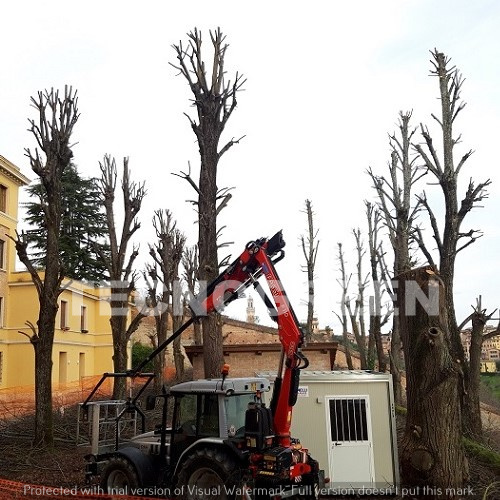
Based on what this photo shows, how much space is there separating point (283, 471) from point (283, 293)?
2.50 metres

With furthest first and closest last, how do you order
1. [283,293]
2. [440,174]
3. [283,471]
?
[440,174] < [283,293] < [283,471]

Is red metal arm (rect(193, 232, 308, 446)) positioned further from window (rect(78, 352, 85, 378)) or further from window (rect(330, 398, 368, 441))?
window (rect(78, 352, 85, 378))

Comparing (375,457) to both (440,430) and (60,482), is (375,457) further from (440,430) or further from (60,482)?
(60,482)

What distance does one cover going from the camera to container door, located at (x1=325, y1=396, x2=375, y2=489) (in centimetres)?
1104

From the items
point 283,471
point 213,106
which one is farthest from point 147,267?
point 283,471

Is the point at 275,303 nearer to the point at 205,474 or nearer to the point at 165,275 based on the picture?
the point at 205,474

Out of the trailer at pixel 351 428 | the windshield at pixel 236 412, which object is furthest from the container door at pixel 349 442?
the windshield at pixel 236 412

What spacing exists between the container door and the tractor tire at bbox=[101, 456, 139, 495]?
3967 mm

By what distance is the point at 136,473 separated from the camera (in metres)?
8.96

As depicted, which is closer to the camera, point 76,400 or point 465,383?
point 465,383

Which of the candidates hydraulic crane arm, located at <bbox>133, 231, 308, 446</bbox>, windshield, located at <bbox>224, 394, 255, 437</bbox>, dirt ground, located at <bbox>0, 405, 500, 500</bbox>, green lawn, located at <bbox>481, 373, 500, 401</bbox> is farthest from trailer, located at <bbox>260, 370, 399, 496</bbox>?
green lawn, located at <bbox>481, 373, 500, 401</bbox>

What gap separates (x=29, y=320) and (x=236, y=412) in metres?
27.8

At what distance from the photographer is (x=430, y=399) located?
23.1ft

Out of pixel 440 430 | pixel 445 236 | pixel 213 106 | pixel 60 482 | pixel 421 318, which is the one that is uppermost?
pixel 213 106
